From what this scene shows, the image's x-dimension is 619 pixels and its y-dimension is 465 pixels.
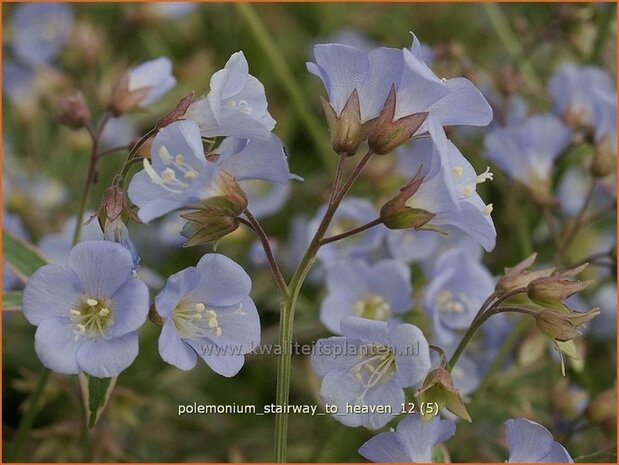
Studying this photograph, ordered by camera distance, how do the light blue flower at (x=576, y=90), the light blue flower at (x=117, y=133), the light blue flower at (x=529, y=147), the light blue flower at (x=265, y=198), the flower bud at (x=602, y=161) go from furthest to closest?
the light blue flower at (x=117, y=133) → the light blue flower at (x=265, y=198) → the light blue flower at (x=576, y=90) → the light blue flower at (x=529, y=147) → the flower bud at (x=602, y=161)

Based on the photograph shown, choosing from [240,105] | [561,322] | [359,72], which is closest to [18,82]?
[240,105]

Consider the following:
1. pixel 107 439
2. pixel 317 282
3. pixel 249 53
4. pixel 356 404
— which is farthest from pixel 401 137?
pixel 249 53

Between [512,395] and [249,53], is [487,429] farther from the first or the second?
[249,53]

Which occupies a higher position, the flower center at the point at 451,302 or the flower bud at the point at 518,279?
the flower bud at the point at 518,279

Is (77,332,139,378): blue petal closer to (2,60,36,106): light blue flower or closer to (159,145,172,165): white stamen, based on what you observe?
(159,145,172,165): white stamen

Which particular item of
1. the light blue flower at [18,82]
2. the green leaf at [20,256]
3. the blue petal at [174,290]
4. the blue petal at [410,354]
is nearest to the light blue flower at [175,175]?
the blue petal at [174,290]

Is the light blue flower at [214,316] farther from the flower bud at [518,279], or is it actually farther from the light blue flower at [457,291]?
the light blue flower at [457,291]
